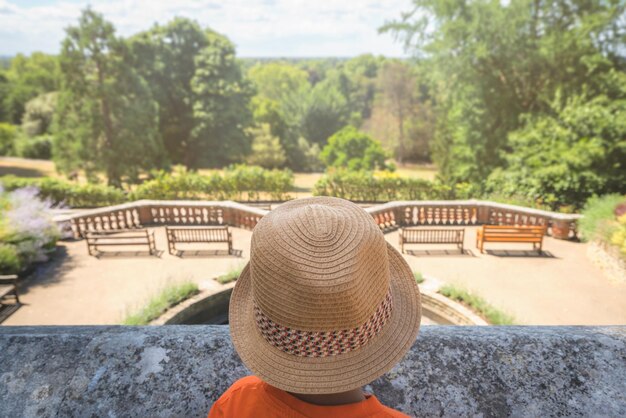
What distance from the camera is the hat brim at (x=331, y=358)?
1290mm

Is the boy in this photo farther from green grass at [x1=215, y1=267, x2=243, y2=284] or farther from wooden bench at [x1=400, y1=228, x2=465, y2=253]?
wooden bench at [x1=400, y1=228, x2=465, y2=253]

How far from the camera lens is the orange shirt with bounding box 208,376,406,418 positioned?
1298mm

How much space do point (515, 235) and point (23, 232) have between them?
12.2 m

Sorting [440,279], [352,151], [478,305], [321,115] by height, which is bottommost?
[352,151]

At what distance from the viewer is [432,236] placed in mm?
11258

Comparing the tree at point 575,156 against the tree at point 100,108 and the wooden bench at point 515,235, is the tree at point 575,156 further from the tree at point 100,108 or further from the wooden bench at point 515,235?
the tree at point 100,108

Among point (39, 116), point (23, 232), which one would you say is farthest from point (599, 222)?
Answer: point (39, 116)

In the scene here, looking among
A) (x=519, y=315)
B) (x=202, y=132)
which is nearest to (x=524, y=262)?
(x=519, y=315)

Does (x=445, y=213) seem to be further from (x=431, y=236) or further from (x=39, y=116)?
(x=39, y=116)

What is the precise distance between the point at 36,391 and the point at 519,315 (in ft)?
25.9

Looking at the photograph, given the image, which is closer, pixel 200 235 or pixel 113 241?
pixel 113 241

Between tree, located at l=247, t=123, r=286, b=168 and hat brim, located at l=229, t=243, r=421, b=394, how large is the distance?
1519 inches

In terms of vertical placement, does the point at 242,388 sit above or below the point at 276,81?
below

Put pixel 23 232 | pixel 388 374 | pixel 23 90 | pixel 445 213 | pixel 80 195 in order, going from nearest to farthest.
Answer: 1. pixel 388 374
2. pixel 23 232
3. pixel 445 213
4. pixel 80 195
5. pixel 23 90
